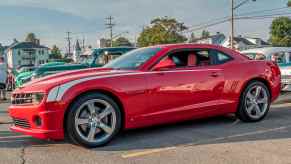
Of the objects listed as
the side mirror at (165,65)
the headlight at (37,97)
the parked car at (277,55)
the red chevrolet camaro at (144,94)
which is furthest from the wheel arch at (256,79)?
the parked car at (277,55)

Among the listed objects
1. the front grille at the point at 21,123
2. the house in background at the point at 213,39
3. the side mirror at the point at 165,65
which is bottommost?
the front grille at the point at 21,123

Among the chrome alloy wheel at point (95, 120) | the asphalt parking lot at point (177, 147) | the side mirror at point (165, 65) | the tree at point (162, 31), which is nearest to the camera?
the asphalt parking lot at point (177, 147)

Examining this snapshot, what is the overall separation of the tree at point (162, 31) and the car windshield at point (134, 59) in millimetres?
55656

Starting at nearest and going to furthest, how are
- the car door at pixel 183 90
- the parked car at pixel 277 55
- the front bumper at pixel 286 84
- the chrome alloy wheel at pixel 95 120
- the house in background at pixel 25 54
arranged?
the chrome alloy wheel at pixel 95 120 → the car door at pixel 183 90 → the front bumper at pixel 286 84 → the parked car at pixel 277 55 → the house in background at pixel 25 54

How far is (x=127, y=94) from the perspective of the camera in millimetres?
5246

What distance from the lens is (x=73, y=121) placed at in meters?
4.90

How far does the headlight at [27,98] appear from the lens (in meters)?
4.87

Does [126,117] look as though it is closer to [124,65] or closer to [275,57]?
[124,65]

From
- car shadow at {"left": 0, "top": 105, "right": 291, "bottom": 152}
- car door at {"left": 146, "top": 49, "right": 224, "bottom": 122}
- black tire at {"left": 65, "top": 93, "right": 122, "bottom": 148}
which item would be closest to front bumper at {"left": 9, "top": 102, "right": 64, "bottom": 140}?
black tire at {"left": 65, "top": 93, "right": 122, "bottom": 148}

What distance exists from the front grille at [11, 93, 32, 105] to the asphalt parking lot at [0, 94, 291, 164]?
25.0 inches

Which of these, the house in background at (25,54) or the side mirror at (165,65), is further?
the house in background at (25,54)

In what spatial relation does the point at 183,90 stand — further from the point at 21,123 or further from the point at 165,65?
the point at 21,123

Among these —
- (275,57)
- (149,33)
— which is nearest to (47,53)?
(149,33)

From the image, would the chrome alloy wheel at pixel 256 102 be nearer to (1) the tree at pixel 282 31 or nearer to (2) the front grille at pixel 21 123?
(2) the front grille at pixel 21 123
